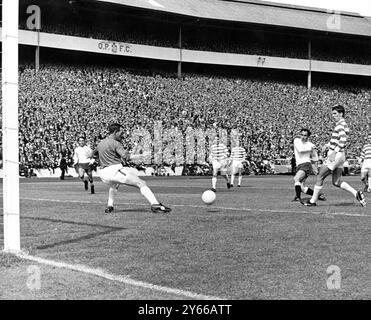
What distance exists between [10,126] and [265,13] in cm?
5869

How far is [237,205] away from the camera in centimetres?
1730

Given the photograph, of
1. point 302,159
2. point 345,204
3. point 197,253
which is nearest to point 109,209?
point 302,159

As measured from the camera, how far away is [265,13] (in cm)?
6550

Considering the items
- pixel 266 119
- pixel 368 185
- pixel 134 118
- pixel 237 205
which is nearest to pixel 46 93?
pixel 134 118

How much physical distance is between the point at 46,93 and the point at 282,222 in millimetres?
32758

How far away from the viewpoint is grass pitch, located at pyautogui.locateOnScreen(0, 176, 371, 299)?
22.3 ft

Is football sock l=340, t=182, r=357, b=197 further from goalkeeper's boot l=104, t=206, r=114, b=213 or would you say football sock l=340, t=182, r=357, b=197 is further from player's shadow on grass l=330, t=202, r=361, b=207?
goalkeeper's boot l=104, t=206, r=114, b=213

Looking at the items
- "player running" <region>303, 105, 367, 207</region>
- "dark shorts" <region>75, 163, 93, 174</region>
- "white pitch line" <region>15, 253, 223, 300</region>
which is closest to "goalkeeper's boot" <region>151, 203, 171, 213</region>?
"player running" <region>303, 105, 367, 207</region>

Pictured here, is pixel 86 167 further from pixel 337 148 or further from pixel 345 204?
pixel 337 148

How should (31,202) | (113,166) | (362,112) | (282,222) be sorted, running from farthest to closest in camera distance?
(362,112)
(31,202)
(113,166)
(282,222)

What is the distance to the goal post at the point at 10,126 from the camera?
9.18m

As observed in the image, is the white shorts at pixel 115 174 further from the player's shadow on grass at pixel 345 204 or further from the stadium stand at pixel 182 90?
the stadium stand at pixel 182 90

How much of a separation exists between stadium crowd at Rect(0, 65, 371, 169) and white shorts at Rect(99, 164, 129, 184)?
82.3 feet
